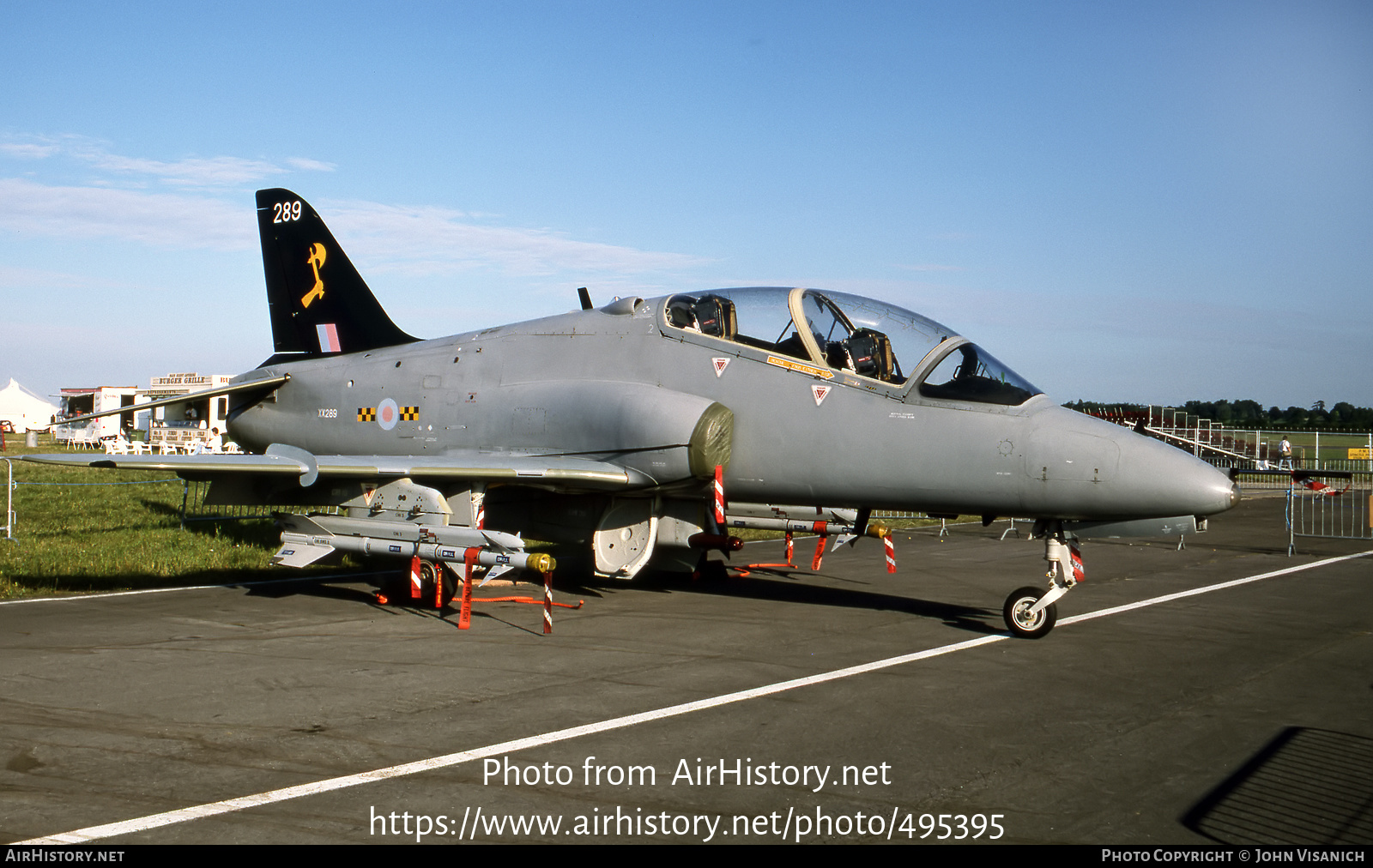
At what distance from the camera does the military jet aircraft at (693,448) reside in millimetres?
8586

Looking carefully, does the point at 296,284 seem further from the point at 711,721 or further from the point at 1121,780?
the point at 1121,780

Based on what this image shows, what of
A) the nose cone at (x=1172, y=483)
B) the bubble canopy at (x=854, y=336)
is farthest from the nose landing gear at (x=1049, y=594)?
the bubble canopy at (x=854, y=336)

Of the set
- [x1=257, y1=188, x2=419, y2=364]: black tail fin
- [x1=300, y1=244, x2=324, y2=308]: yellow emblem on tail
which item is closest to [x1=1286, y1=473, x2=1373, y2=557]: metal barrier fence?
[x1=257, y1=188, x2=419, y2=364]: black tail fin

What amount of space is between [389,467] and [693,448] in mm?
3091

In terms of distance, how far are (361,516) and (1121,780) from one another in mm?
8000

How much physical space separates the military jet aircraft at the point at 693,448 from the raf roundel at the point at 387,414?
1.0 inches

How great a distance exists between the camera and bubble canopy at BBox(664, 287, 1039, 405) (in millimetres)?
9055

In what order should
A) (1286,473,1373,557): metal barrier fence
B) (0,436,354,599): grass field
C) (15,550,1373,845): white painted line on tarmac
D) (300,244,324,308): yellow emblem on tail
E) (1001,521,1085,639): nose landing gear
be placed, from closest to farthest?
(15,550,1373,845): white painted line on tarmac < (1001,521,1085,639): nose landing gear < (0,436,354,599): grass field < (300,244,324,308): yellow emblem on tail < (1286,473,1373,557): metal barrier fence

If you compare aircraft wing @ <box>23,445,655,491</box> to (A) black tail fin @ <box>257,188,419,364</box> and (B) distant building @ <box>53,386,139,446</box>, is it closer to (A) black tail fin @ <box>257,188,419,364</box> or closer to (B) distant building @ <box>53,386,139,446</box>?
(A) black tail fin @ <box>257,188,419,364</box>

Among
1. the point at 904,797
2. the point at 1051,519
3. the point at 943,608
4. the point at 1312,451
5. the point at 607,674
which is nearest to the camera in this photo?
the point at 904,797

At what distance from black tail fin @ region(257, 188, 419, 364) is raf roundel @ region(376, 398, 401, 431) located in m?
1.47

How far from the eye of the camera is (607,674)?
24.3 feet
